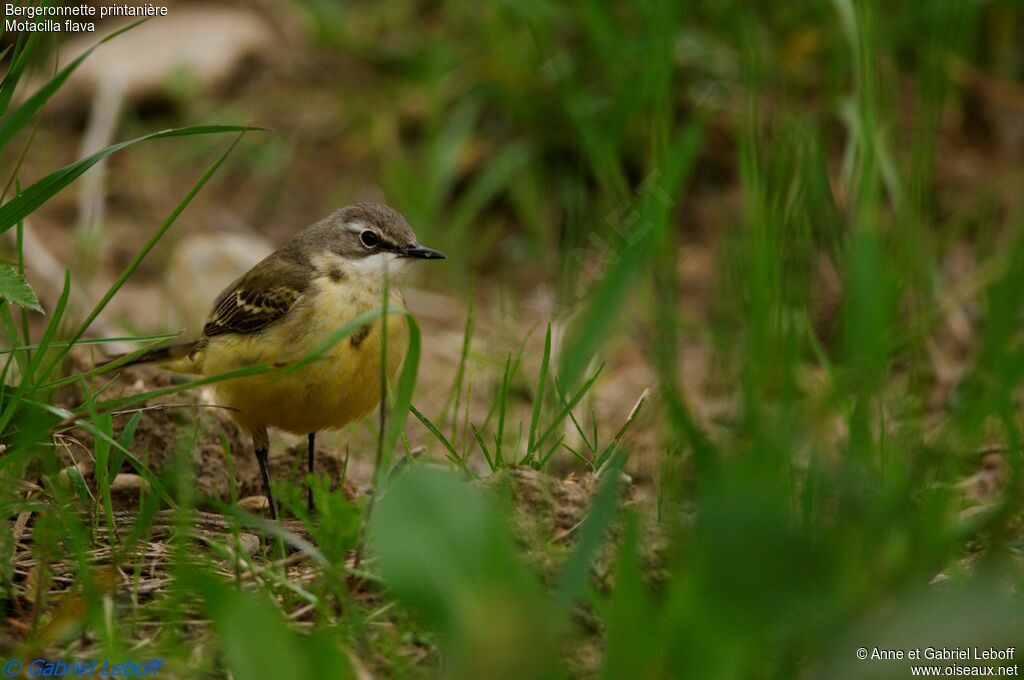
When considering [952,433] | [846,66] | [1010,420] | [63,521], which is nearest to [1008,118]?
[846,66]

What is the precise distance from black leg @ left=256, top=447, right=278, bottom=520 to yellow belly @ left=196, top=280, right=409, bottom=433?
134 mm

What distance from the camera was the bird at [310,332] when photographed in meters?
5.42

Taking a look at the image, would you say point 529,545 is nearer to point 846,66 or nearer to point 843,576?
point 843,576

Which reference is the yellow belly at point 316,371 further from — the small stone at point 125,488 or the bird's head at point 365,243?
the small stone at point 125,488

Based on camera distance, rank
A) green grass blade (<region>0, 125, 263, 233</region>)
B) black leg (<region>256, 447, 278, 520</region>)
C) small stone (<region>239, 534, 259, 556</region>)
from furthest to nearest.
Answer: black leg (<region>256, 447, 278, 520</region>), small stone (<region>239, 534, 259, 556</region>), green grass blade (<region>0, 125, 263, 233</region>)

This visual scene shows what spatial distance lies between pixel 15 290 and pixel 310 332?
5.42 ft

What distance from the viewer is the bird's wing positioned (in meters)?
5.93

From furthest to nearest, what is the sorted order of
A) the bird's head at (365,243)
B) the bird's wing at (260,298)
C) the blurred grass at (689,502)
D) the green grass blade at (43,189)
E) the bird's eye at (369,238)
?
the bird's eye at (369,238), the bird's head at (365,243), the bird's wing at (260,298), the green grass blade at (43,189), the blurred grass at (689,502)

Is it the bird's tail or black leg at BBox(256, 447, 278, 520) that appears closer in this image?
black leg at BBox(256, 447, 278, 520)

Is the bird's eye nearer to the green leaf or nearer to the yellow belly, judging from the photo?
the yellow belly

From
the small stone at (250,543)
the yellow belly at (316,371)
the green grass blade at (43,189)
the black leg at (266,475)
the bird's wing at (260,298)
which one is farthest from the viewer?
the bird's wing at (260,298)

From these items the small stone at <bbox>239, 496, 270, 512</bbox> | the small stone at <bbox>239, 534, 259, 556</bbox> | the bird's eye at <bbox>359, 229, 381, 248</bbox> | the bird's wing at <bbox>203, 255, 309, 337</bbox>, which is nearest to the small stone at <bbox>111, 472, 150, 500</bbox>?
the small stone at <bbox>239, 496, 270, 512</bbox>

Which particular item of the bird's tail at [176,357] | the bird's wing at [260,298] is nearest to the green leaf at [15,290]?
the bird's wing at [260,298]

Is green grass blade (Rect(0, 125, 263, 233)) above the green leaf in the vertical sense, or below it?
above
